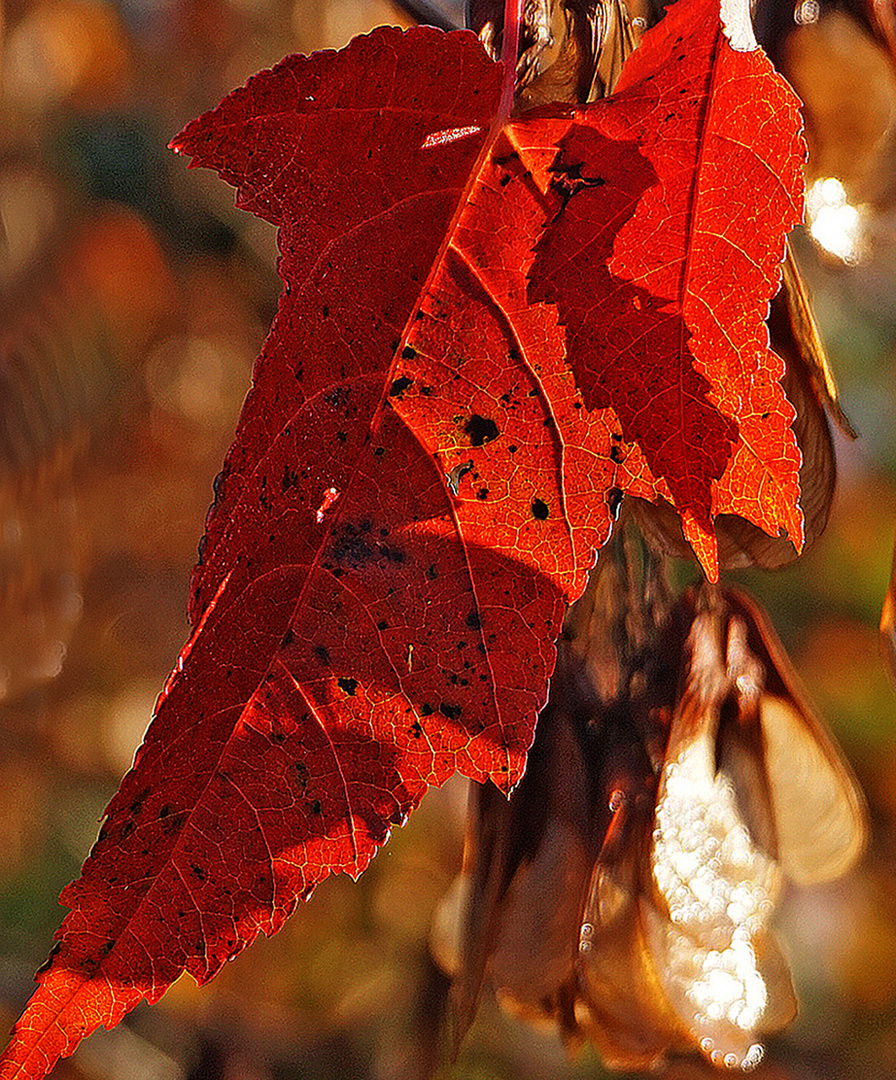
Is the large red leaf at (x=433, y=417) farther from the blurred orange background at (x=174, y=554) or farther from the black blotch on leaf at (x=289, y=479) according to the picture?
the blurred orange background at (x=174, y=554)

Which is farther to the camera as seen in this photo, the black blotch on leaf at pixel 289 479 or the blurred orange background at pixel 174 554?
the blurred orange background at pixel 174 554

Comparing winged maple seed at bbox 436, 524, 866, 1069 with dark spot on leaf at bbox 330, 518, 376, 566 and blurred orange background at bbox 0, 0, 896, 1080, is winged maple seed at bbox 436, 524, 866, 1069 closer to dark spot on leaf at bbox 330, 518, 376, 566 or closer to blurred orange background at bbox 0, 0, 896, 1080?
blurred orange background at bbox 0, 0, 896, 1080

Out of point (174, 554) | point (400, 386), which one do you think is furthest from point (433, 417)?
point (174, 554)

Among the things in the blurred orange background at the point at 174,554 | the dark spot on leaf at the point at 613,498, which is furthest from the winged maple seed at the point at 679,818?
the dark spot on leaf at the point at 613,498

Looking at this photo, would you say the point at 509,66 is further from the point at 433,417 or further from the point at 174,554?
the point at 174,554

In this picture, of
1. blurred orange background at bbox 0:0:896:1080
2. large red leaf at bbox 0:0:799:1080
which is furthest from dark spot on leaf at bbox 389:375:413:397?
blurred orange background at bbox 0:0:896:1080

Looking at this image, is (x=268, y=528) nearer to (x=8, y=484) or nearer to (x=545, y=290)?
(x=545, y=290)
